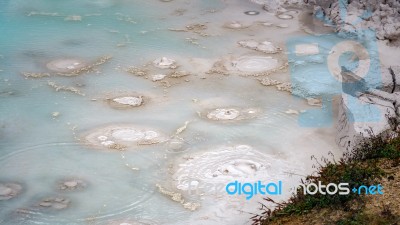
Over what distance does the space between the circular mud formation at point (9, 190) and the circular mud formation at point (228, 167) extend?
1669 millimetres

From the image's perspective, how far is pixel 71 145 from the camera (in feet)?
25.1

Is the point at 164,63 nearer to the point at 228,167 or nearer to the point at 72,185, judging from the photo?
the point at 228,167

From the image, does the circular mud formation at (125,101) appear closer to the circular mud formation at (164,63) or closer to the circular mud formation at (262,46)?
the circular mud formation at (164,63)

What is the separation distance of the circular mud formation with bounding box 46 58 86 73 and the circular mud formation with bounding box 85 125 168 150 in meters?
1.88

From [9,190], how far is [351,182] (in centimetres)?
351

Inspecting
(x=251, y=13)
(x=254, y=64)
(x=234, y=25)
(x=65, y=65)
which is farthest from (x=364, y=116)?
(x=251, y=13)

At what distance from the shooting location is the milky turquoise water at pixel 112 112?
6691mm

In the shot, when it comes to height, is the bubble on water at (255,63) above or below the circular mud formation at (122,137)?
above

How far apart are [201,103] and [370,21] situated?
3714 mm

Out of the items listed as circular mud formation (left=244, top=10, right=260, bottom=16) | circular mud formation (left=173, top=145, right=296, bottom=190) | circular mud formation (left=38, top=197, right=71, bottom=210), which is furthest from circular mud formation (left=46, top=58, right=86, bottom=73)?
circular mud formation (left=244, top=10, right=260, bottom=16)

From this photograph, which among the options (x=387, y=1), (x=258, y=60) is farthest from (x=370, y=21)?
(x=258, y=60)

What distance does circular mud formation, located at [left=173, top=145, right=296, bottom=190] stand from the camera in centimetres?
703

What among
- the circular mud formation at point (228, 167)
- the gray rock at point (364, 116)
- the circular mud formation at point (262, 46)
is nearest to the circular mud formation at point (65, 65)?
the circular mud formation at point (262, 46)

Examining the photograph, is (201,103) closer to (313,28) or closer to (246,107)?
(246,107)
